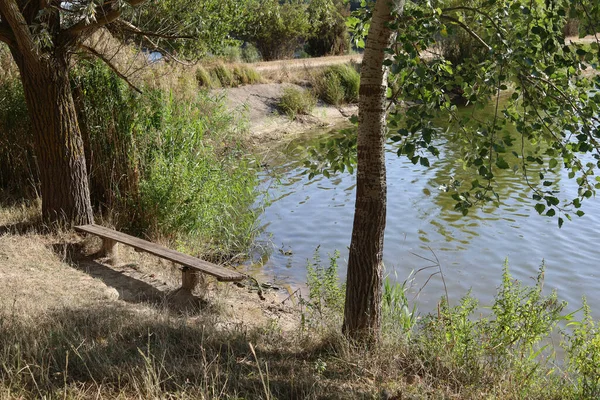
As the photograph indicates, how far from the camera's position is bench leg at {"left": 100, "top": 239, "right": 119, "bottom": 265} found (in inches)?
288

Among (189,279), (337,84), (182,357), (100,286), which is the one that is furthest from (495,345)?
(337,84)

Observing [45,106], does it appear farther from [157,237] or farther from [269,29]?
[269,29]

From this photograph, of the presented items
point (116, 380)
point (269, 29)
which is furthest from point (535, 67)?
point (269, 29)

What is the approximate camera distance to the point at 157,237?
822 cm

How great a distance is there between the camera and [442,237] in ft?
32.6

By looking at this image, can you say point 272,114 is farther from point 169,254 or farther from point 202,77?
point 169,254

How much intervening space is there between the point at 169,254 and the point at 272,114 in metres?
13.2

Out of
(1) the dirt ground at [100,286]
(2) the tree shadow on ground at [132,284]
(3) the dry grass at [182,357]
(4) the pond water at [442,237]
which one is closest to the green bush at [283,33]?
(4) the pond water at [442,237]

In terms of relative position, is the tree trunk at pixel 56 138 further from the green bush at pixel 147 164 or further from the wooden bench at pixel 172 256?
the green bush at pixel 147 164

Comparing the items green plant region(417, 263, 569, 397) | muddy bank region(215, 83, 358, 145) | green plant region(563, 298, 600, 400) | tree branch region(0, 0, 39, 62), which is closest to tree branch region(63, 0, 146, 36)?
tree branch region(0, 0, 39, 62)

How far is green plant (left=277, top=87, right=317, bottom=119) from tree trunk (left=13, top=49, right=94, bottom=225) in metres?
12.4

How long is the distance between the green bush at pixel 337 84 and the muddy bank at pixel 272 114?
38cm

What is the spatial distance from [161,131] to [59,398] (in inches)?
214

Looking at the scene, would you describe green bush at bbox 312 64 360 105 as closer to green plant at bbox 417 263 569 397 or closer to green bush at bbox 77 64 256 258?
green bush at bbox 77 64 256 258
